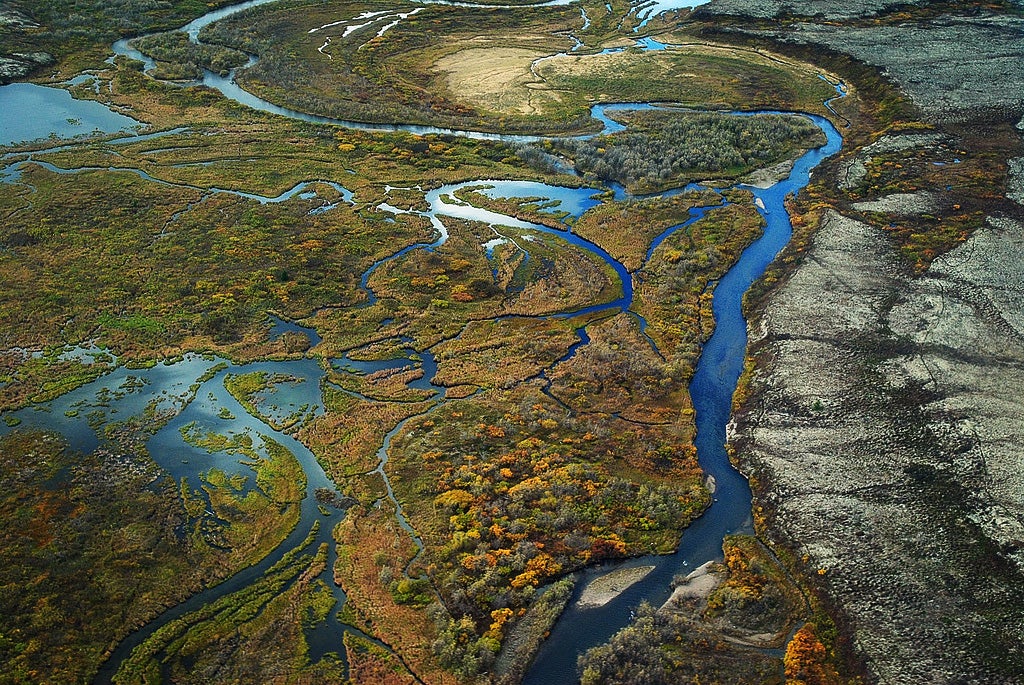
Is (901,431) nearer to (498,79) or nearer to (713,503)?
(713,503)

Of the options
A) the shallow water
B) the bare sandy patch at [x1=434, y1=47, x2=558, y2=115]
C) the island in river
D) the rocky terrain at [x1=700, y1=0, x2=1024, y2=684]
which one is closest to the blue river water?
the island in river

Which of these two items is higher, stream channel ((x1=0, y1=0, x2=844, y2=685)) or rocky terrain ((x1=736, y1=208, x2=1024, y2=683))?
rocky terrain ((x1=736, y1=208, x2=1024, y2=683))

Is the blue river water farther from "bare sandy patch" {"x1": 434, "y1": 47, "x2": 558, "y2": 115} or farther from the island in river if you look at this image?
"bare sandy patch" {"x1": 434, "y1": 47, "x2": 558, "y2": 115}

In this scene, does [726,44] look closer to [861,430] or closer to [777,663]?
[861,430]

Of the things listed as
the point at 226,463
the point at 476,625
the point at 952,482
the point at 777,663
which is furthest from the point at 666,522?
the point at 226,463

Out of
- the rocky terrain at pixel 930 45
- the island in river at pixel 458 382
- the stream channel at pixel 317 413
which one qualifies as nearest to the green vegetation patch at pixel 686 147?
the island in river at pixel 458 382
